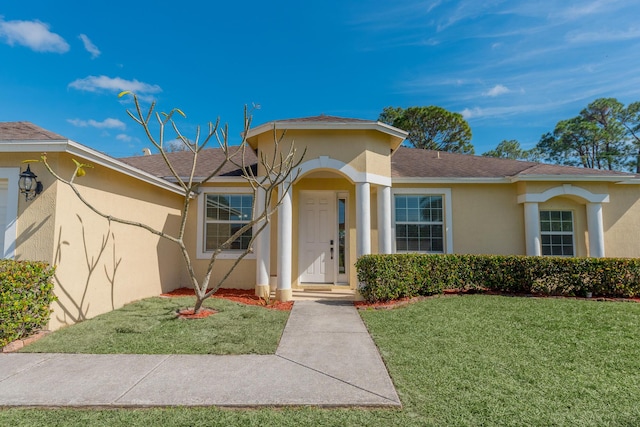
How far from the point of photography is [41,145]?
4887 mm

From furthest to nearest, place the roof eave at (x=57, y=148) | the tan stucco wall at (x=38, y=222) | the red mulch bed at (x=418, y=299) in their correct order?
1. the red mulch bed at (x=418, y=299)
2. the tan stucco wall at (x=38, y=222)
3. the roof eave at (x=57, y=148)

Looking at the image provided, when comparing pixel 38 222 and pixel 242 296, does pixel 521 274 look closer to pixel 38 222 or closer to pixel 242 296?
pixel 242 296

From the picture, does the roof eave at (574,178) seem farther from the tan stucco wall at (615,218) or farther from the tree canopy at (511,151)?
the tree canopy at (511,151)

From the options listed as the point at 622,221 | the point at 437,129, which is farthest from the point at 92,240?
the point at 437,129

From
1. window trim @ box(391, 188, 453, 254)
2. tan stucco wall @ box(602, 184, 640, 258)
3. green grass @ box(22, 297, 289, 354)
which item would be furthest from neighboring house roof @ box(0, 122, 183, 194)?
Answer: tan stucco wall @ box(602, 184, 640, 258)

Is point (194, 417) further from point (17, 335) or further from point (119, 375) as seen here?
point (17, 335)

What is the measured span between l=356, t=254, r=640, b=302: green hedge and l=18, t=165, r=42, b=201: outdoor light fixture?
21.4ft

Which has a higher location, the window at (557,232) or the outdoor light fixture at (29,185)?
the outdoor light fixture at (29,185)

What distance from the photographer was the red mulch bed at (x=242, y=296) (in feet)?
→ 22.8

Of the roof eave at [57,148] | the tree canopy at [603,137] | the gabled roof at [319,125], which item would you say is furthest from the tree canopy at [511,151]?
the roof eave at [57,148]

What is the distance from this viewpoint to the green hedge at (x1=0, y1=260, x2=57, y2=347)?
418cm

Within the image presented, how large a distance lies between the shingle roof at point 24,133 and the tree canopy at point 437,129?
78.1 ft

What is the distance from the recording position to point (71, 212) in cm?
534

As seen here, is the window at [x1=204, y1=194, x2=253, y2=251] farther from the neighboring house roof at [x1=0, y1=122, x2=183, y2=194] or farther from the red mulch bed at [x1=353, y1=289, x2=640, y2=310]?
the red mulch bed at [x1=353, y1=289, x2=640, y2=310]
